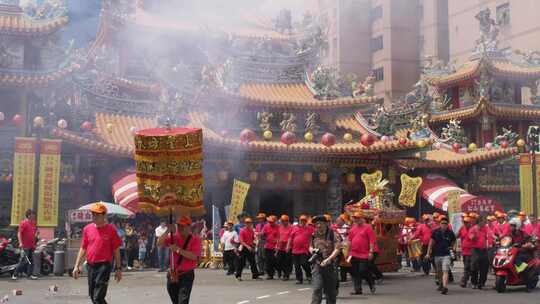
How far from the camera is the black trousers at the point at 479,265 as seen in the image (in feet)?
45.6

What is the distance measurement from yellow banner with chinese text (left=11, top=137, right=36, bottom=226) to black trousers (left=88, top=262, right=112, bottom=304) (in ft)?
37.2

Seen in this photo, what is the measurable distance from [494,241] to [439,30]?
37.9 m

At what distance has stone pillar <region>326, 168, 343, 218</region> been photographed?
26219 mm

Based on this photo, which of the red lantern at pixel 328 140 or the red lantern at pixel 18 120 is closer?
the red lantern at pixel 18 120

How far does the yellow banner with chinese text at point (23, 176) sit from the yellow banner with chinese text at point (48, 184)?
0.76 feet

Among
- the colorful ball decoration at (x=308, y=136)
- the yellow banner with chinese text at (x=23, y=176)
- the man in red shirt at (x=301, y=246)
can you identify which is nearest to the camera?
the man in red shirt at (x=301, y=246)

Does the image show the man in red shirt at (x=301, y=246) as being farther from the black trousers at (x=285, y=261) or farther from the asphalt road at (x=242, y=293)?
the black trousers at (x=285, y=261)

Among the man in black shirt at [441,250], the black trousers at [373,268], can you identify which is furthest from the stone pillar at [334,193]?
the man in black shirt at [441,250]

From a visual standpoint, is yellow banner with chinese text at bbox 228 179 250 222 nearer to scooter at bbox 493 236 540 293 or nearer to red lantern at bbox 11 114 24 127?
red lantern at bbox 11 114 24 127

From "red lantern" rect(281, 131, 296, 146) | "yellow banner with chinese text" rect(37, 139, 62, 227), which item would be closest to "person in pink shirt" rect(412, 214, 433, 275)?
"red lantern" rect(281, 131, 296, 146)

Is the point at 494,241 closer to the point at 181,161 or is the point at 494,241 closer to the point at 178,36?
the point at 181,161

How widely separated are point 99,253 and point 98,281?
1.10 ft

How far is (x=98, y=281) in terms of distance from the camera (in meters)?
8.78

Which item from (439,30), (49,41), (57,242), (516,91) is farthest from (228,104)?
(439,30)
